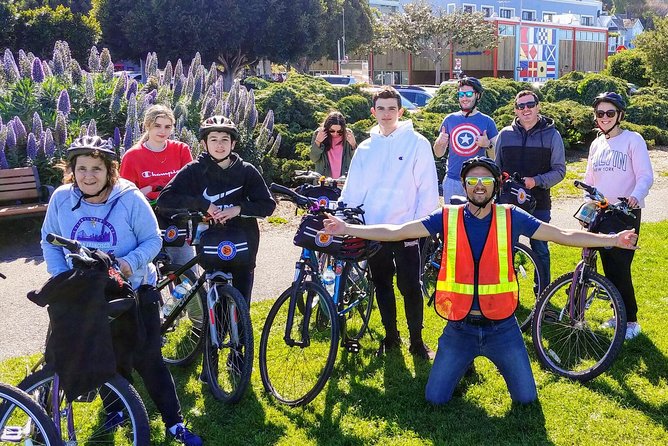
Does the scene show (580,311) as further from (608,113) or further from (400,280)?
(608,113)

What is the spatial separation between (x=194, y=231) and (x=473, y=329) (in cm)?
208

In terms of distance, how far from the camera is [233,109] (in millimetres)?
11648

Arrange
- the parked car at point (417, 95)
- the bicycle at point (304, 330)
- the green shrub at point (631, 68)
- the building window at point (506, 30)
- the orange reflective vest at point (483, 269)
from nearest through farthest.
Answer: the orange reflective vest at point (483, 269)
the bicycle at point (304, 330)
the parked car at point (417, 95)
the green shrub at point (631, 68)
the building window at point (506, 30)

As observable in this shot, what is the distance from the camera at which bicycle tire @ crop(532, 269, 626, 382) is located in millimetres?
4727

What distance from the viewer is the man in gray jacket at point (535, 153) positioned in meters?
5.92

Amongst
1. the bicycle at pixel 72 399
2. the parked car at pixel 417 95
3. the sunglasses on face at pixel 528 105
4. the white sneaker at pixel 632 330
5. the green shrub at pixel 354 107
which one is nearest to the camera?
the bicycle at pixel 72 399

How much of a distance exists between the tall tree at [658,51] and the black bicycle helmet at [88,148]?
24.9 meters

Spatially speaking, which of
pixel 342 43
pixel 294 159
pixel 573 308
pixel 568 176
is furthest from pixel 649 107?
pixel 342 43

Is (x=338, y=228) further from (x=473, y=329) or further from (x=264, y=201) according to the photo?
(x=473, y=329)

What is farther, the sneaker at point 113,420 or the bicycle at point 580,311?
the bicycle at point 580,311

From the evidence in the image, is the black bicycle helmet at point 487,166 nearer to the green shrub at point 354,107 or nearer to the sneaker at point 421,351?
the sneaker at point 421,351

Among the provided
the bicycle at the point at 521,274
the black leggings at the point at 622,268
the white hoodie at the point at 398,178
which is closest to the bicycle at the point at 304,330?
the white hoodie at the point at 398,178

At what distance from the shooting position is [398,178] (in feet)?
16.1

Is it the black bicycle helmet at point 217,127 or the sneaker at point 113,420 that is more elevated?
the black bicycle helmet at point 217,127
